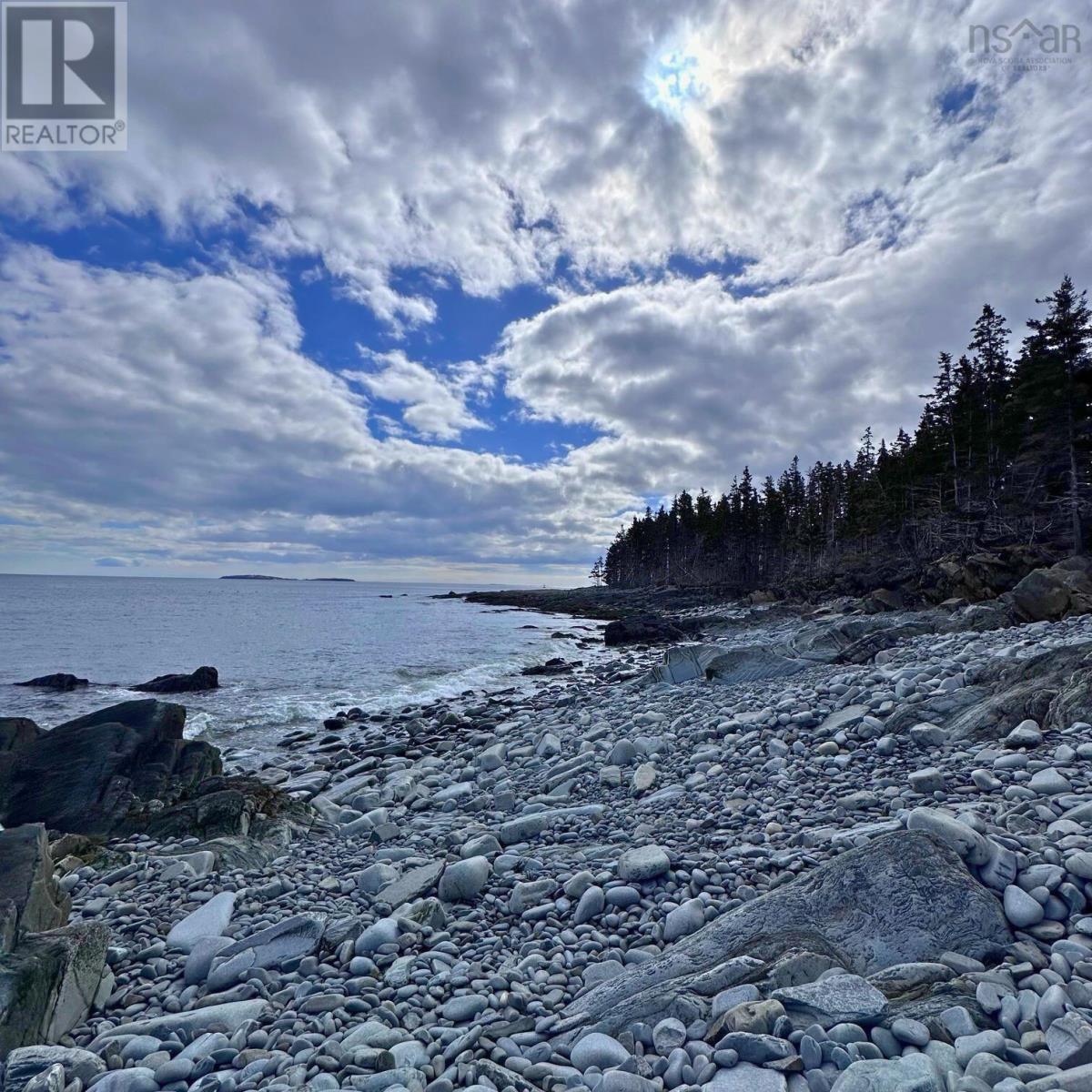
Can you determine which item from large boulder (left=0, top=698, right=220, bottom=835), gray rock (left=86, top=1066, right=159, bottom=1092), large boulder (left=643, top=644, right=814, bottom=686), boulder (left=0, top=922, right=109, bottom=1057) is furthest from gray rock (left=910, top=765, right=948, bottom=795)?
large boulder (left=0, top=698, right=220, bottom=835)

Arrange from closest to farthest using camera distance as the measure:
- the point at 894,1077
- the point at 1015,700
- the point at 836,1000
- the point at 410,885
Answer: the point at 894,1077 → the point at 836,1000 → the point at 410,885 → the point at 1015,700

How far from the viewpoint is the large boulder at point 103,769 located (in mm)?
8258

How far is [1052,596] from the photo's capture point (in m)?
14.2

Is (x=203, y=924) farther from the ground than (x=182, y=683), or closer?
farther from the ground

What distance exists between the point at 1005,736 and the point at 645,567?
3787 inches

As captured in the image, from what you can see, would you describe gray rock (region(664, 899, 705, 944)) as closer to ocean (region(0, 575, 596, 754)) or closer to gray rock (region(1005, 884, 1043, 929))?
gray rock (region(1005, 884, 1043, 929))

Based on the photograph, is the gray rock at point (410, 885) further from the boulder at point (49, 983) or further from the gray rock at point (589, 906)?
the boulder at point (49, 983)

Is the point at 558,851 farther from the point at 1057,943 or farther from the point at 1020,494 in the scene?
the point at 1020,494

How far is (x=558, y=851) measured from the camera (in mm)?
5777

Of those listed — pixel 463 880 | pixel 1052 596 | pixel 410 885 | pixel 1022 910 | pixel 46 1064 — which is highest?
pixel 1052 596

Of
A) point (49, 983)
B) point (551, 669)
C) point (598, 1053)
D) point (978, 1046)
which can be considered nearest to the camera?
point (978, 1046)

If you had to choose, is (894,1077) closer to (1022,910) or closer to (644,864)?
(1022,910)

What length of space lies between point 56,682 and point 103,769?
55.2ft

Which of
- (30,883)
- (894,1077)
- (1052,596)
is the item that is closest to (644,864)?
(894,1077)
